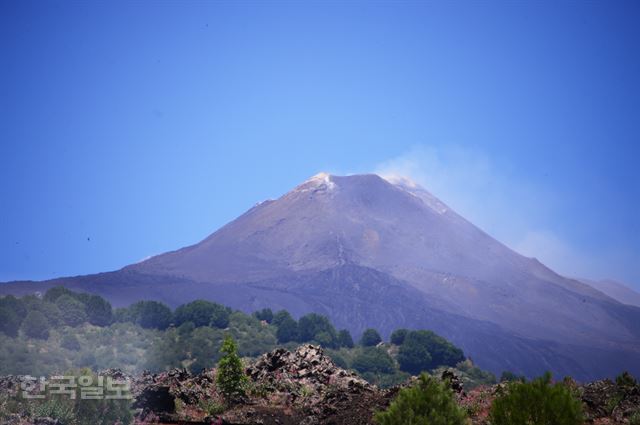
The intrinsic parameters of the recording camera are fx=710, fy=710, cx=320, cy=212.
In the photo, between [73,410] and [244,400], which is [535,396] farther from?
[73,410]

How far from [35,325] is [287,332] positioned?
61.7m

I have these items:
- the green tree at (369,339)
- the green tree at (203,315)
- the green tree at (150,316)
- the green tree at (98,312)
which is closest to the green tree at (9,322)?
the green tree at (98,312)

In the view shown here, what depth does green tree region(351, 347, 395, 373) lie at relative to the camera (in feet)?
431

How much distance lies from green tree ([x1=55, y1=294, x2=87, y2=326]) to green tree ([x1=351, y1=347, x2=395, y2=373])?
168 ft

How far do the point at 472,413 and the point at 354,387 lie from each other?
24.3ft

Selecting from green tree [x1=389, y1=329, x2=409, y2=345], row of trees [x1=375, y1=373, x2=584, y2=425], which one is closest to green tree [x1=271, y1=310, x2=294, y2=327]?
green tree [x1=389, y1=329, x2=409, y2=345]

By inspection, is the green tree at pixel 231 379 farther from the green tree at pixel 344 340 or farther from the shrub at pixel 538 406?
the green tree at pixel 344 340

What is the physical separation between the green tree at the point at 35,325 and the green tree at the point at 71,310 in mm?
7615

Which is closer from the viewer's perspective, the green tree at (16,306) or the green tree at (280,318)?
the green tree at (16,306)

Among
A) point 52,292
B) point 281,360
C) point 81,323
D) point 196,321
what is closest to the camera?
point 281,360

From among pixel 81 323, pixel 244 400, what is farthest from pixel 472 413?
pixel 81 323

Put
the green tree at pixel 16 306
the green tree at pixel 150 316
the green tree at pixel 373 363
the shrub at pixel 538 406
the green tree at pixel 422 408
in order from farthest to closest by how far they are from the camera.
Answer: the green tree at pixel 150 316 → the green tree at pixel 373 363 → the green tree at pixel 16 306 → the green tree at pixel 422 408 → the shrub at pixel 538 406

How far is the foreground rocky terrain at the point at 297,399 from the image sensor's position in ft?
92.6

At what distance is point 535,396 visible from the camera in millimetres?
21031
